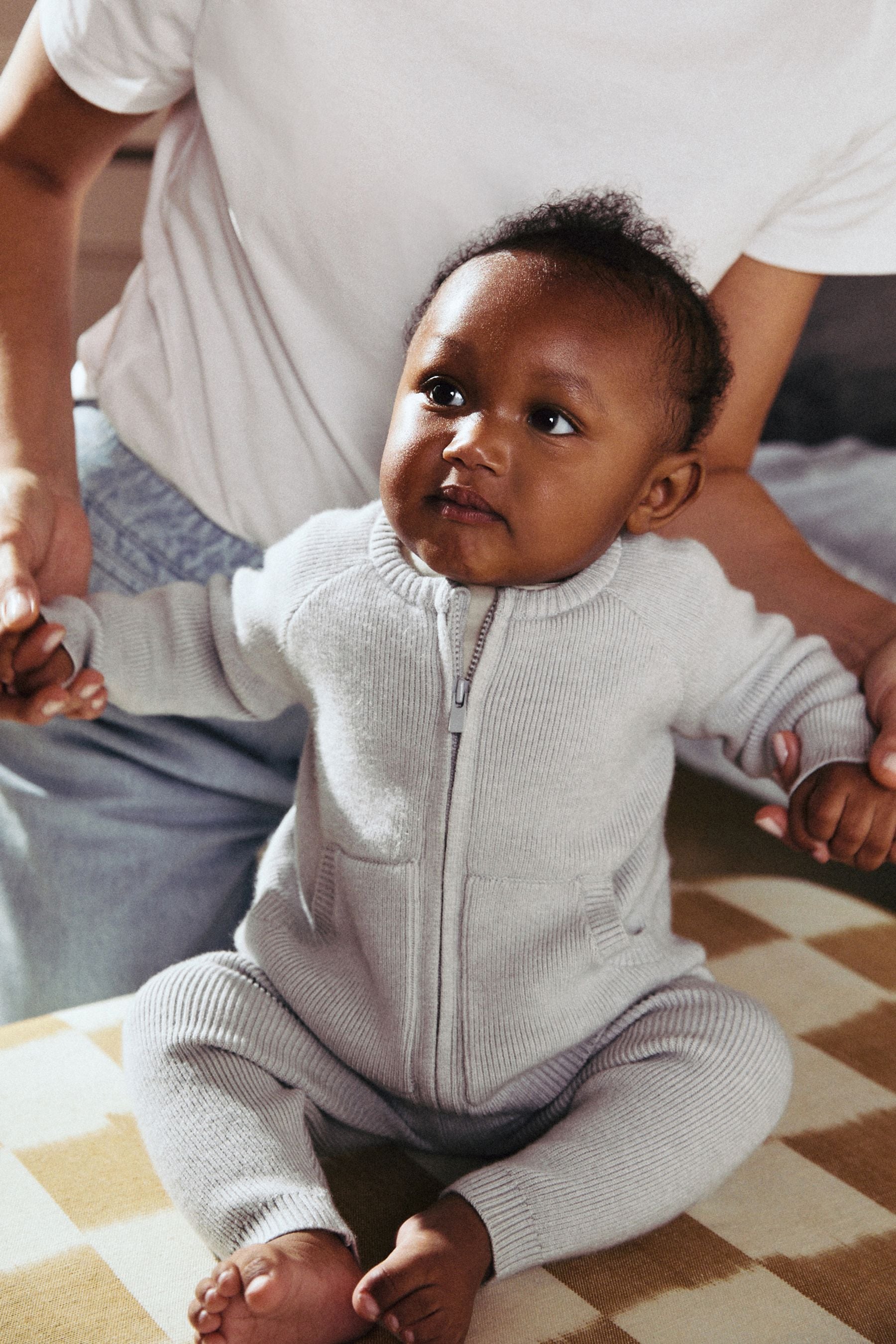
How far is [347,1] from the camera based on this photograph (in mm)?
896

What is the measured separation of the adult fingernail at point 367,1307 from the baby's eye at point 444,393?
0.51m

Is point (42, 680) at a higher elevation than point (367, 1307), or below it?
higher

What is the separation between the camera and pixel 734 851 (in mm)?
1990

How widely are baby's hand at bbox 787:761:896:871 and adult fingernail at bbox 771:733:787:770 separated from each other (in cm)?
2

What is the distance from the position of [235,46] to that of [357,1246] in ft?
2.70

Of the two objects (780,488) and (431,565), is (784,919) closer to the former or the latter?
(431,565)

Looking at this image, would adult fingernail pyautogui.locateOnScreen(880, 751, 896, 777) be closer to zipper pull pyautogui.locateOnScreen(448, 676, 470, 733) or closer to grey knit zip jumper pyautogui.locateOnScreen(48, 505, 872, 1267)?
grey knit zip jumper pyautogui.locateOnScreen(48, 505, 872, 1267)

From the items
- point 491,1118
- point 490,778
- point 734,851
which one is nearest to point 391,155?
point 490,778

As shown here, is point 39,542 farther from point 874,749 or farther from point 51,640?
point 874,749

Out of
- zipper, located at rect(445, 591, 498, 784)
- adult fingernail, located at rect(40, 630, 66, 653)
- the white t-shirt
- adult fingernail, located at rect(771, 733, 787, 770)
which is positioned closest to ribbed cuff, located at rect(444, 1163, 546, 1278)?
zipper, located at rect(445, 591, 498, 784)

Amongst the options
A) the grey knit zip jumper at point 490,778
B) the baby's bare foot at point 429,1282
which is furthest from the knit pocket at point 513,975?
the baby's bare foot at point 429,1282

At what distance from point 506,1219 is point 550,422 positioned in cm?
46

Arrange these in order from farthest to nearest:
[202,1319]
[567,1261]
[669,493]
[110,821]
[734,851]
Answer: [734,851], [110,821], [669,493], [567,1261], [202,1319]

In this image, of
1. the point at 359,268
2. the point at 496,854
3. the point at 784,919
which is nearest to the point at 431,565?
the point at 496,854
